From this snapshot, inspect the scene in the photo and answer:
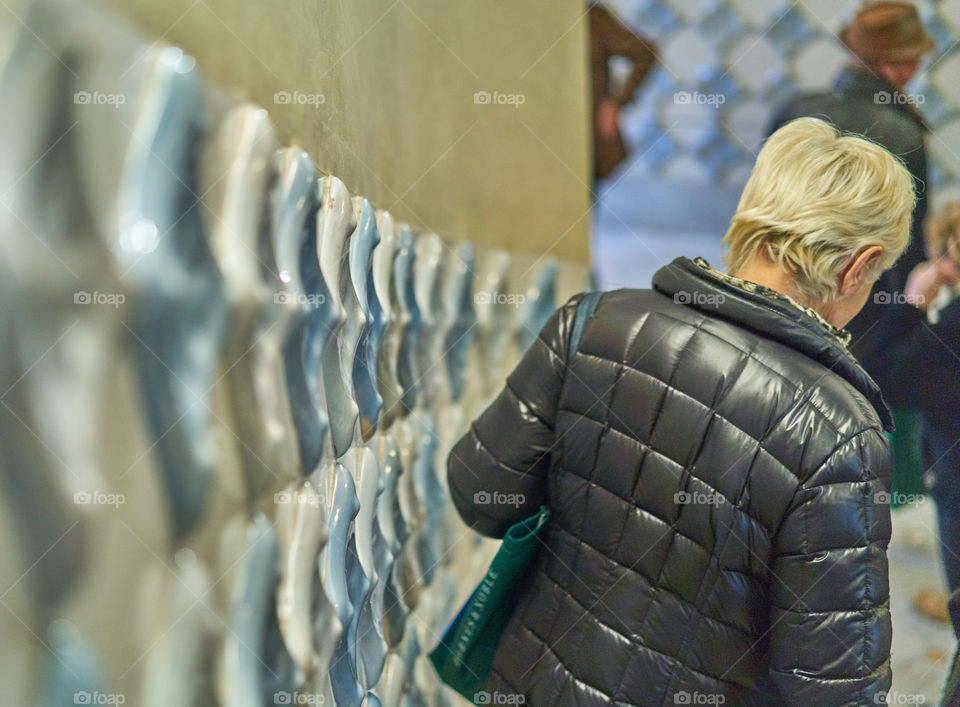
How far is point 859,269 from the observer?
892mm

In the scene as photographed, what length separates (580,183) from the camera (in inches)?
68.7

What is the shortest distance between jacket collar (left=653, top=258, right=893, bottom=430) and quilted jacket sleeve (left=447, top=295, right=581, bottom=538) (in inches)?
5.1

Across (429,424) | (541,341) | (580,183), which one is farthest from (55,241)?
(580,183)

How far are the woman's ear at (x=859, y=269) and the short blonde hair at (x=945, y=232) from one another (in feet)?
1.61

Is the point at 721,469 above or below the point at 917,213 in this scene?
below

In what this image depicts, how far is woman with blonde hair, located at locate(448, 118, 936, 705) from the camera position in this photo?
75cm

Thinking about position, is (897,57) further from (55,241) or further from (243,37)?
(55,241)

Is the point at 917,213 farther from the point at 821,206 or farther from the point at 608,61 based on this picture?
the point at 608,61

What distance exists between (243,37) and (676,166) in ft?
3.97

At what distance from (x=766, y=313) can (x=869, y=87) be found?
77cm

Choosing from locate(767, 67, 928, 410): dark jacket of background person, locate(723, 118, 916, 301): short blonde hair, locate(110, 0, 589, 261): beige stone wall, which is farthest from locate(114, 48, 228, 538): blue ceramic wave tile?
locate(767, 67, 928, 410): dark jacket of background person

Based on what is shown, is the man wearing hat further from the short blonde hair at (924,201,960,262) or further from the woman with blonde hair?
the woman with blonde hair

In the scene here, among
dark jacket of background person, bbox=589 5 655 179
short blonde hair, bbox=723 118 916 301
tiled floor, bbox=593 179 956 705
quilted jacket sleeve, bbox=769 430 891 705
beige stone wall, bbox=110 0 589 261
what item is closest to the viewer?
beige stone wall, bbox=110 0 589 261

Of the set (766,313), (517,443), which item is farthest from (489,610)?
(766,313)
